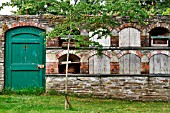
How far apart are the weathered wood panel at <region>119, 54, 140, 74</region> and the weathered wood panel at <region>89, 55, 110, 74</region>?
0.41m

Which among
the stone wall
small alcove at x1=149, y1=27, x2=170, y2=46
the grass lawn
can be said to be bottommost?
the grass lawn

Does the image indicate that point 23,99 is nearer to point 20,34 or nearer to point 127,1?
point 20,34

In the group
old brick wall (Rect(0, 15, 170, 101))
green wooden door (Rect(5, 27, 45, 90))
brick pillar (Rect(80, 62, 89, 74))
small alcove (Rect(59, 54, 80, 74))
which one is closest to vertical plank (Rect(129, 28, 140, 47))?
old brick wall (Rect(0, 15, 170, 101))

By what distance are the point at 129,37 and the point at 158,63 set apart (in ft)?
3.70

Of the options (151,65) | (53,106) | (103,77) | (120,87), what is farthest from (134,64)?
(53,106)

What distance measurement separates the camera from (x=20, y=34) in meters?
10.9

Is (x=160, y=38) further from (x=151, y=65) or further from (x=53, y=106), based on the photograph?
(x=53, y=106)

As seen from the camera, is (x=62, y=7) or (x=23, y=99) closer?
(x=62, y=7)

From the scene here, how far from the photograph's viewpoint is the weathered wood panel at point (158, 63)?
10.9 meters

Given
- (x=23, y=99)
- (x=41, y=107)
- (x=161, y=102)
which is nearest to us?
(x=41, y=107)

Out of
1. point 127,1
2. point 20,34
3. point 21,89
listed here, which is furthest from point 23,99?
point 127,1

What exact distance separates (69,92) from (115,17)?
8.39ft

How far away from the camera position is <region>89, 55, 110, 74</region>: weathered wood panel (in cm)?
1091

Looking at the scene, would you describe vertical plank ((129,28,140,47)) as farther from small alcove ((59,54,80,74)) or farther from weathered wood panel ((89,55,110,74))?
small alcove ((59,54,80,74))
